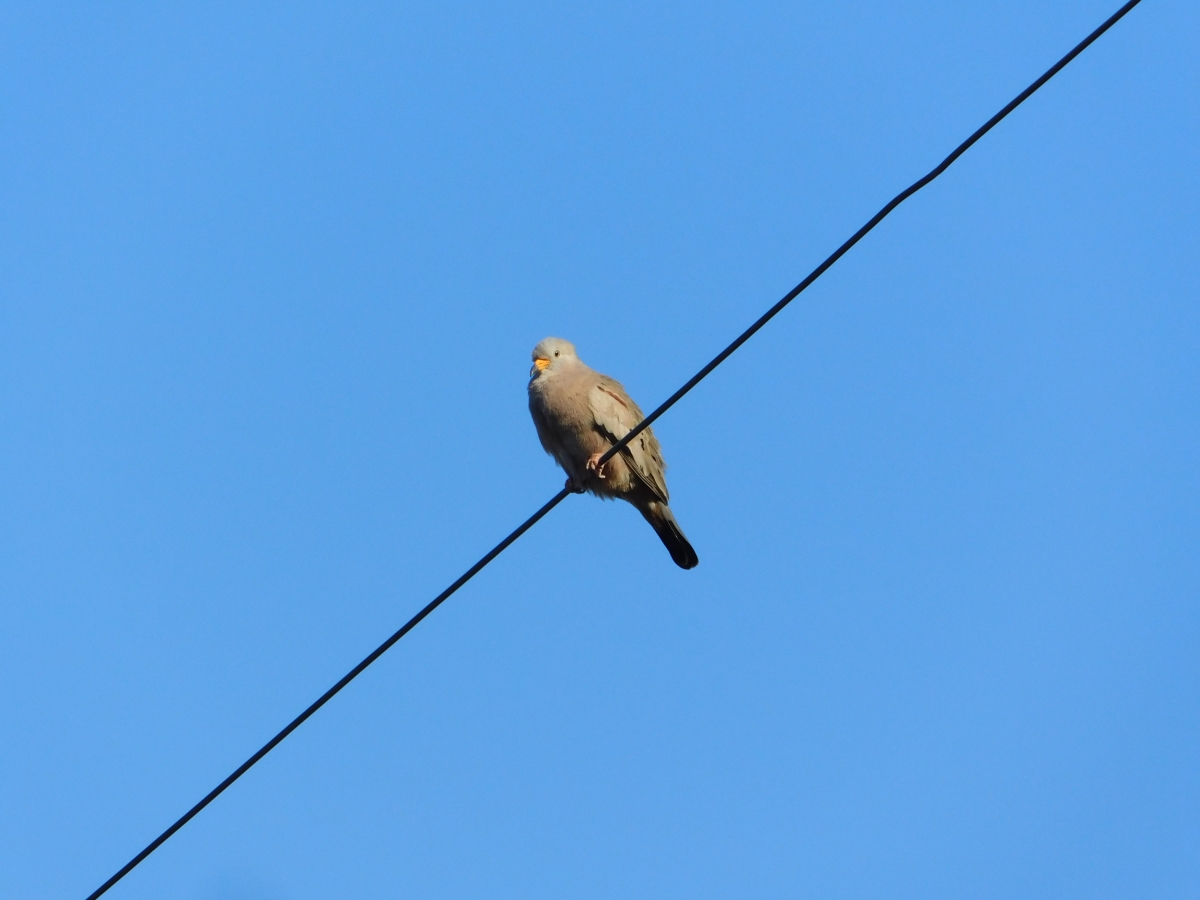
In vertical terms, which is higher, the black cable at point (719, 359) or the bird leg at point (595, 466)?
the bird leg at point (595, 466)

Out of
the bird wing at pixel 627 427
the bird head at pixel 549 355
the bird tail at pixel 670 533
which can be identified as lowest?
the bird tail at pixel 670 533

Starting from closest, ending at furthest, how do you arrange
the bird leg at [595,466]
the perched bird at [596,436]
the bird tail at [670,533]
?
1. the bird leg at [595,466]
2. the perched bird at [596,436]
3. the bird tail at [670,533]

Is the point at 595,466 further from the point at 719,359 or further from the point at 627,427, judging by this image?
the point at 719,359

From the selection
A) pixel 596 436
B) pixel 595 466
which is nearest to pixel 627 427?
pixel 596 436

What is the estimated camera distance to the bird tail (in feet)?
25.2

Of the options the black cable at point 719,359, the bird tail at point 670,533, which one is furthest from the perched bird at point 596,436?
the black cable at point 719,359

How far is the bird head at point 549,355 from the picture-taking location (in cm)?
768

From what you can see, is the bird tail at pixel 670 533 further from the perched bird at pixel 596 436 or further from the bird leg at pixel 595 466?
the bird leg at pixel 595 466

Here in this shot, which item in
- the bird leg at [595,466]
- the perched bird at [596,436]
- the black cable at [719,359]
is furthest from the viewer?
the perched bird at [596,436]

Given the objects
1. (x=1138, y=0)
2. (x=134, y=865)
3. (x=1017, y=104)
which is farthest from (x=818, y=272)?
(x=134, y=865)

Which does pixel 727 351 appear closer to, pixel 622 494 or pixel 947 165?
pixel 947 165

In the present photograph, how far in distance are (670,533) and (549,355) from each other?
3.99 feet

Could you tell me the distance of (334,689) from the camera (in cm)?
392

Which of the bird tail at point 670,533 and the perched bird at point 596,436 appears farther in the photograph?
the bird tail at point 670,533
